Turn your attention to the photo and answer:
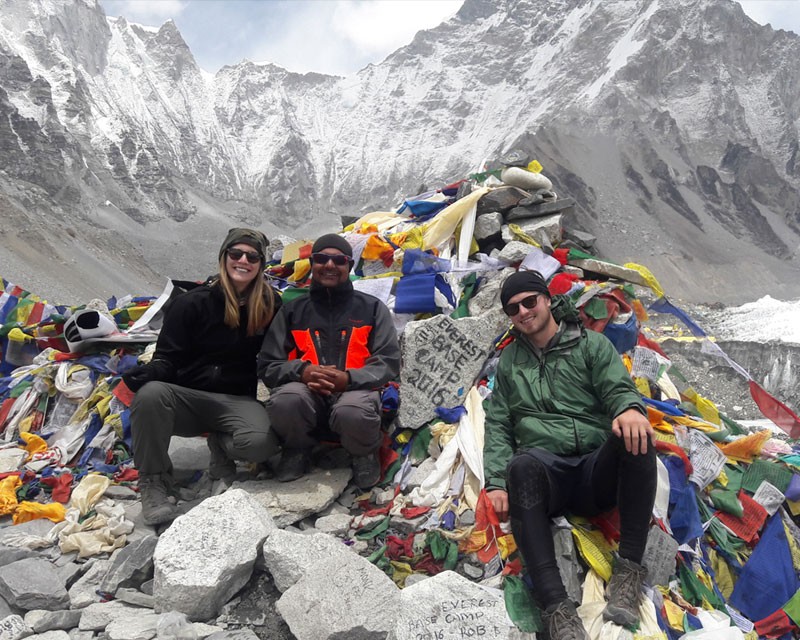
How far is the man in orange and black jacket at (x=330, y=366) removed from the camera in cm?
346

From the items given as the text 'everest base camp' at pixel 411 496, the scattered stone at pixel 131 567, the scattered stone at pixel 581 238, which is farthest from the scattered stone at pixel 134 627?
the scattered stone at pixel 581 238

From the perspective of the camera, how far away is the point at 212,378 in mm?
3738

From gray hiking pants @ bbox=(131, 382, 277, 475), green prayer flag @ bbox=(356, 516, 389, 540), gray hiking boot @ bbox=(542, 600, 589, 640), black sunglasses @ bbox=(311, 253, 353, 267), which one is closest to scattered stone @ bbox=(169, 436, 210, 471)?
gray hiking pants @ bbox=(131, 382, 277, 475)

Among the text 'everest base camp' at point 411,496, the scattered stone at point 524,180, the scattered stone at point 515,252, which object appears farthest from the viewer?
the scattered stone at point 524,180

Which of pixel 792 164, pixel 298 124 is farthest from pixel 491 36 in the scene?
pixel 792 164

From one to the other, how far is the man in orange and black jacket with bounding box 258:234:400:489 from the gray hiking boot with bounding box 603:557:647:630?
1575mm

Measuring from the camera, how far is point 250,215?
10919 centimetres

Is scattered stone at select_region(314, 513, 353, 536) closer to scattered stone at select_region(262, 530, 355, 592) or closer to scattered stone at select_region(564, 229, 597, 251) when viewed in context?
scattered stone at select_region(262, 530, 355, 592)

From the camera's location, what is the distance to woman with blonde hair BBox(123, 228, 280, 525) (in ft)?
11.3

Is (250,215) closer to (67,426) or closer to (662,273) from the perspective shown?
(662,273)

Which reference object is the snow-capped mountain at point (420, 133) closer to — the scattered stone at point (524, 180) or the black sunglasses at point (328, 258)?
the scattered stone at point (524, 180)

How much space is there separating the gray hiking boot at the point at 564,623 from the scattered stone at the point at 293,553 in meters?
0.97

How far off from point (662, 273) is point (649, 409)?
71.9m

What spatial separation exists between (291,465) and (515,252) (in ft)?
10.2
